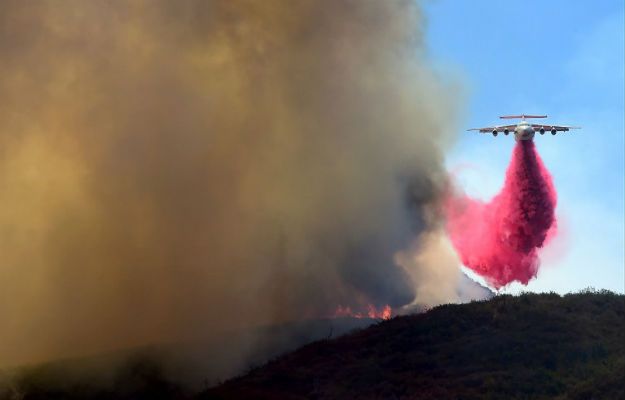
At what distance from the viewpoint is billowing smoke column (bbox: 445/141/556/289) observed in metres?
104

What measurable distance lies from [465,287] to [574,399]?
215 feet

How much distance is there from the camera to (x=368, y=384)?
72.6 m

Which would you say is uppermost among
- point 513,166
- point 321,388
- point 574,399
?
point 513,166

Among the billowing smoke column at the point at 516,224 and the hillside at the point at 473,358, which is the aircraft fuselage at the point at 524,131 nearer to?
the billowing smoke column at the point at 516,224

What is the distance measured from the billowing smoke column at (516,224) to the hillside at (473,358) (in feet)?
51.8

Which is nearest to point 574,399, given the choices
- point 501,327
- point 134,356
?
point 501,327

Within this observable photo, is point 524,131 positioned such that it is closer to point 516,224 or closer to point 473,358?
point 516,224

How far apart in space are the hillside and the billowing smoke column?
15793 mm

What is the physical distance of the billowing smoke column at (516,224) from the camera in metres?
104

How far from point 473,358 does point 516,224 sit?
36.1 metres

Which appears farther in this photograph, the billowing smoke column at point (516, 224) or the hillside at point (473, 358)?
the billowing smoke column at point (516, 224)

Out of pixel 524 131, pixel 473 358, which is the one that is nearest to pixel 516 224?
pixel 524 131

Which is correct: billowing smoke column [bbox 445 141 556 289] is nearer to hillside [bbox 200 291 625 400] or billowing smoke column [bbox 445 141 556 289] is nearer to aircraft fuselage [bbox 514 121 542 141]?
aircraft fuselage [bbox 514 121 542 141]

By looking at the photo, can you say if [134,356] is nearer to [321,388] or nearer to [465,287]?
[321,388]
